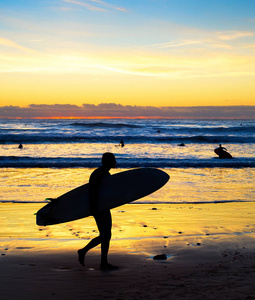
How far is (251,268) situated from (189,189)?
6445 millimetres

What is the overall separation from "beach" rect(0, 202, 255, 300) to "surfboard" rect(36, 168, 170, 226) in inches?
21.8

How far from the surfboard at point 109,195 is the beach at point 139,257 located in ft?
1.82

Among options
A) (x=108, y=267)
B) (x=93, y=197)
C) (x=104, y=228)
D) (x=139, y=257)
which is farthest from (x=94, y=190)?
(x=139, y=257)

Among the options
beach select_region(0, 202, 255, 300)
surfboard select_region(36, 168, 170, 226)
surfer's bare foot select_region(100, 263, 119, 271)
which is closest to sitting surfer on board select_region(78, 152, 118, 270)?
surfer's bare foot select_region(100, 263, 119, 271)

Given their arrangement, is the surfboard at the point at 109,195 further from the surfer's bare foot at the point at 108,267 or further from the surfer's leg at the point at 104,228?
the surfer's bare foot at the point at 108,267

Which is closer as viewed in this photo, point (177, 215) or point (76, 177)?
point (177, 215)

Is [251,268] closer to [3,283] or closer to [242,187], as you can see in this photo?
[3,283]

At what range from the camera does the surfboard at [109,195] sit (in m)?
4.64

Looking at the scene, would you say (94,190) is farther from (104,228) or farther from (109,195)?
(104,228)

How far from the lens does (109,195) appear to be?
4562 mm

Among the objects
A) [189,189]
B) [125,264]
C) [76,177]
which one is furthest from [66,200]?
[76,177]

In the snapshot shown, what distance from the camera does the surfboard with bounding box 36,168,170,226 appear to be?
464 centimetres

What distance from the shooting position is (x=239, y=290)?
350 cm

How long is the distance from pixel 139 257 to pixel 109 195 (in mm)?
980
